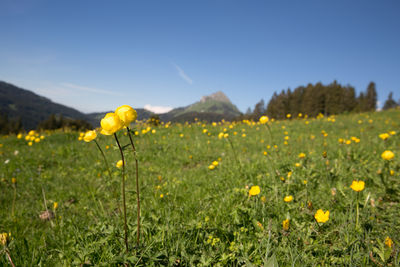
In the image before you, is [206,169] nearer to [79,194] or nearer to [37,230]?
[79,194]

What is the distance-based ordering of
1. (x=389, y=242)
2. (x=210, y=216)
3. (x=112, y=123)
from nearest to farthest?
1. (x=112, y=123)
2. (x=389, y=242)
3. (x=210, y=216)

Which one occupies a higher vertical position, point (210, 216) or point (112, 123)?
point (112, 123)

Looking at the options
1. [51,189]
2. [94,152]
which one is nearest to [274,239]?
[51,189]

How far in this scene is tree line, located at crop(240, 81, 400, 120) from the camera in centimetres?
4866

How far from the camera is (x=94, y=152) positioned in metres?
5.21

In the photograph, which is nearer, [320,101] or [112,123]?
[112,123]

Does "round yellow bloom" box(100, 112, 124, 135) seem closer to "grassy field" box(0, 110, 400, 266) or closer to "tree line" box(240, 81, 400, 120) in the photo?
"grassy field" box(0, 110, 400, 266)

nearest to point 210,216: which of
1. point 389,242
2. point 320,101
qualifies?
point 389,242

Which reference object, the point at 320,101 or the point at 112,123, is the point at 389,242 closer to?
the point at 112,123

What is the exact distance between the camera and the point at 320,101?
165ft

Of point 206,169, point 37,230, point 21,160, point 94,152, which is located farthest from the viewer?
point 94,152

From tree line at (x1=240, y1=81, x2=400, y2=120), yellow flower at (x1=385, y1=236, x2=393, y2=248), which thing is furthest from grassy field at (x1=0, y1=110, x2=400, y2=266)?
tree line at (x1=240, y1=81, x2=400, y2=120)

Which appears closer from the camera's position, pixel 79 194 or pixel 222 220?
pixel 222 220

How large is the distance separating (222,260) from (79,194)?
8.60ft
